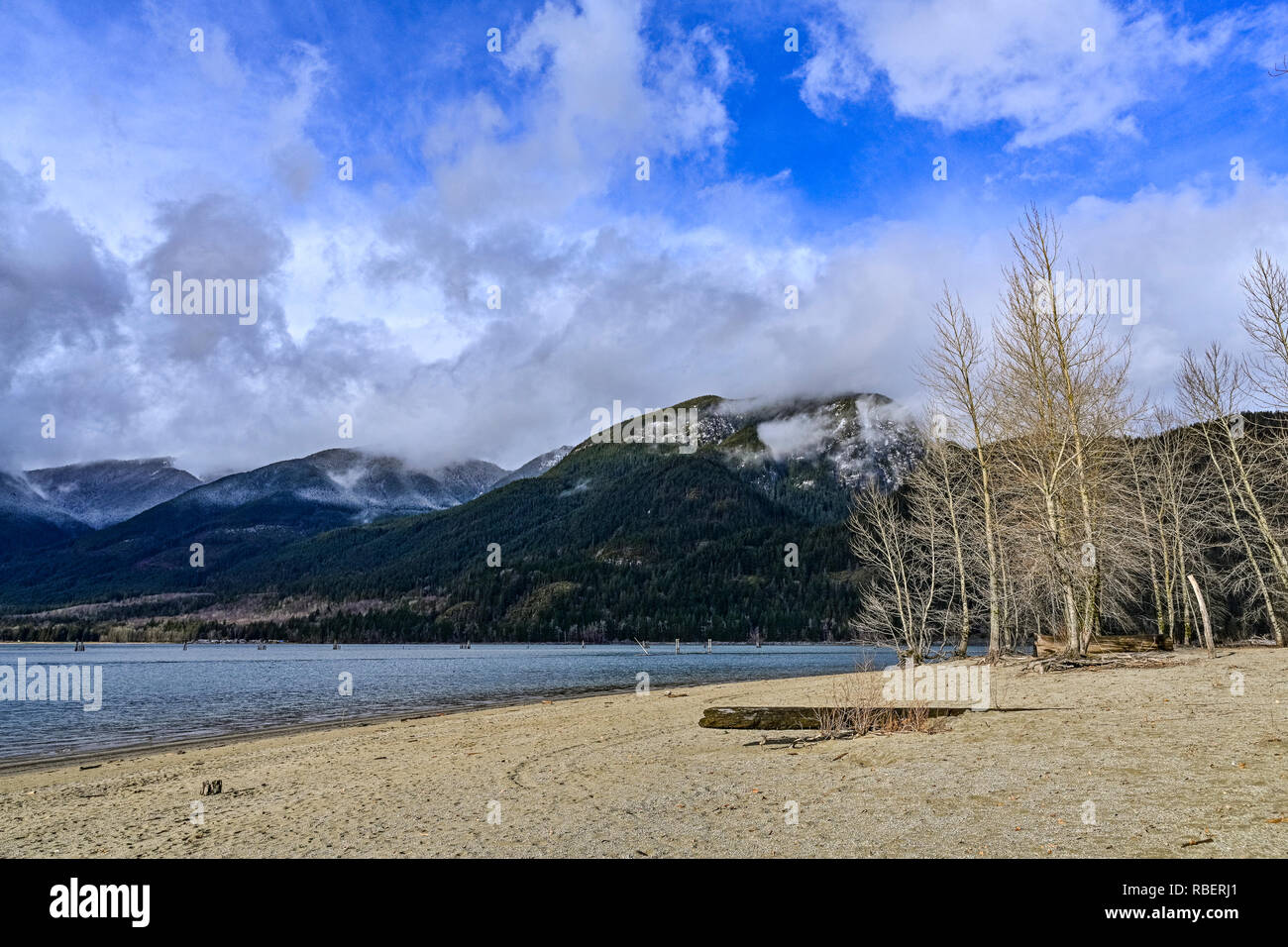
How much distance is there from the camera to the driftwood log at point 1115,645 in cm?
2728

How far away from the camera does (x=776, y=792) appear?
36.0 feet

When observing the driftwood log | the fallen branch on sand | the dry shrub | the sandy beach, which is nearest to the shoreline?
the sandy beach

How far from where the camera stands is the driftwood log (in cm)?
2728

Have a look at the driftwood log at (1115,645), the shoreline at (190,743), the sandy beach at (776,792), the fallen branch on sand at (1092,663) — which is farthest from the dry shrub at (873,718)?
the shoreline at (190,743)

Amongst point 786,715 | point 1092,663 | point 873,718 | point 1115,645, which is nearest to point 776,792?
point 873,718

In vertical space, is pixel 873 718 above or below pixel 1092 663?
above

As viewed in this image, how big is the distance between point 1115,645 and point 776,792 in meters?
22.8

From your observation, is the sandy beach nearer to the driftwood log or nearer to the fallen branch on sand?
the fallen branch on sand

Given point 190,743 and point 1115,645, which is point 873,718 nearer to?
point 1115,645

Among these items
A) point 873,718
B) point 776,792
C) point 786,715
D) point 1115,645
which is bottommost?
point 1115,645

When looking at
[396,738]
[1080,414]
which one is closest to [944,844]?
[396,738]
